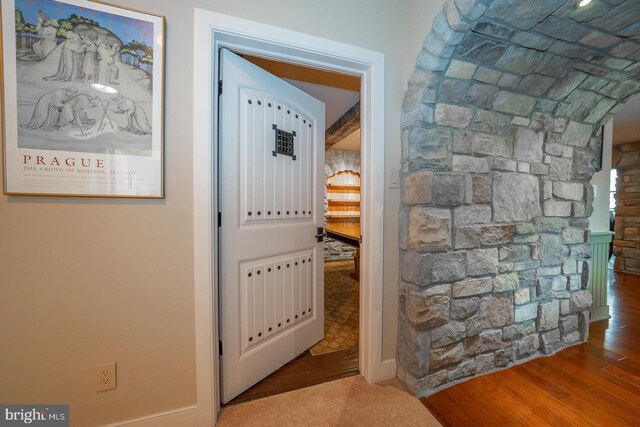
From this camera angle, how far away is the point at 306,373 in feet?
5.64

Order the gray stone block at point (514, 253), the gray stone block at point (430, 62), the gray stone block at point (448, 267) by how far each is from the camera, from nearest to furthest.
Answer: the gray stone block at point (430, 62), the gray stone block at point (448, 267), the gray stone block at point (514, 253)

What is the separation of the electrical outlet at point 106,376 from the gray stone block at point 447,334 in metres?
1.66

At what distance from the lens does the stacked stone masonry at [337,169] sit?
17.0 ft

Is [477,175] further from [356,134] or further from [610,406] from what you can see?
[356,134]

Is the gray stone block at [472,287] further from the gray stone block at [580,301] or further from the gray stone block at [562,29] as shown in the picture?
the gray stone block at [562,29]

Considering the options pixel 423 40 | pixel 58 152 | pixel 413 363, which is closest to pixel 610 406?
pixel 413 363

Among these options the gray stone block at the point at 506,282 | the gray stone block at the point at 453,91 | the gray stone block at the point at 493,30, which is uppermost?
the gray stone block at the point at 493,30

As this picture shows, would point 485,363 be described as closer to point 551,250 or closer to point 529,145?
point 551,250

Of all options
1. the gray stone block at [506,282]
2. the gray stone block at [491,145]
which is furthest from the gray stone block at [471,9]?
the gray stone block at [506,282]

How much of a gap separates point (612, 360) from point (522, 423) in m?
1.20

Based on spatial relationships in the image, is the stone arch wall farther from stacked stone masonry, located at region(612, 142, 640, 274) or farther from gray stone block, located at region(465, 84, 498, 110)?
stacked stone masonry, located at region(612, 142, 640, 274)

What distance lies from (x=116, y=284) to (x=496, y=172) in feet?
7.35

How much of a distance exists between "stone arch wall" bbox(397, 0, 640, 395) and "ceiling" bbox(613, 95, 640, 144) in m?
1.64

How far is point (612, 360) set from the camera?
1.85 metres
